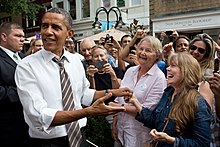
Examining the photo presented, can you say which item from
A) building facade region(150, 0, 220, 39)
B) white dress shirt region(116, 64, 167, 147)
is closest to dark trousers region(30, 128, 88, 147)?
white dress shirt region(116, 64, 167, 147)

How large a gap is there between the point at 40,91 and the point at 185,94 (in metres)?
1.23

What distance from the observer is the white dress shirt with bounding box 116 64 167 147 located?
11.3 ft

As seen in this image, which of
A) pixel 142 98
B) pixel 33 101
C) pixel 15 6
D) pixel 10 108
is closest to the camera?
pixel 33 101

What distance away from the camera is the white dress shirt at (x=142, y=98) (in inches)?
136

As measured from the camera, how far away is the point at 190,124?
2.79 m

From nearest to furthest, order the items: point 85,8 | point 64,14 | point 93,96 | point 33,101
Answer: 1. point 33,101
2. point 64,14
3. point 93,96
4. point 85,8

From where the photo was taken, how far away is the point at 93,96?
120 inches

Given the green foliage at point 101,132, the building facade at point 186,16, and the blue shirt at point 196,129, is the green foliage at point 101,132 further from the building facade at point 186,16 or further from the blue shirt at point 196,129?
the building facade at point 186,16

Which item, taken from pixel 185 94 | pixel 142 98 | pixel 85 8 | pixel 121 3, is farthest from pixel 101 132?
pixel 85 8

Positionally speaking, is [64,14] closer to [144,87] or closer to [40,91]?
[40,91]

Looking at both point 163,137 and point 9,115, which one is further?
point 9,115

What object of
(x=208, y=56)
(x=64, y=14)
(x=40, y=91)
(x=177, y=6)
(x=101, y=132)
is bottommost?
(x=101, y=132)

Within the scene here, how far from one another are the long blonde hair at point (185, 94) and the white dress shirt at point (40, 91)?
94cm

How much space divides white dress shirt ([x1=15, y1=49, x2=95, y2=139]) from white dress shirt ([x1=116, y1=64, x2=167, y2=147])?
100 centimetres
